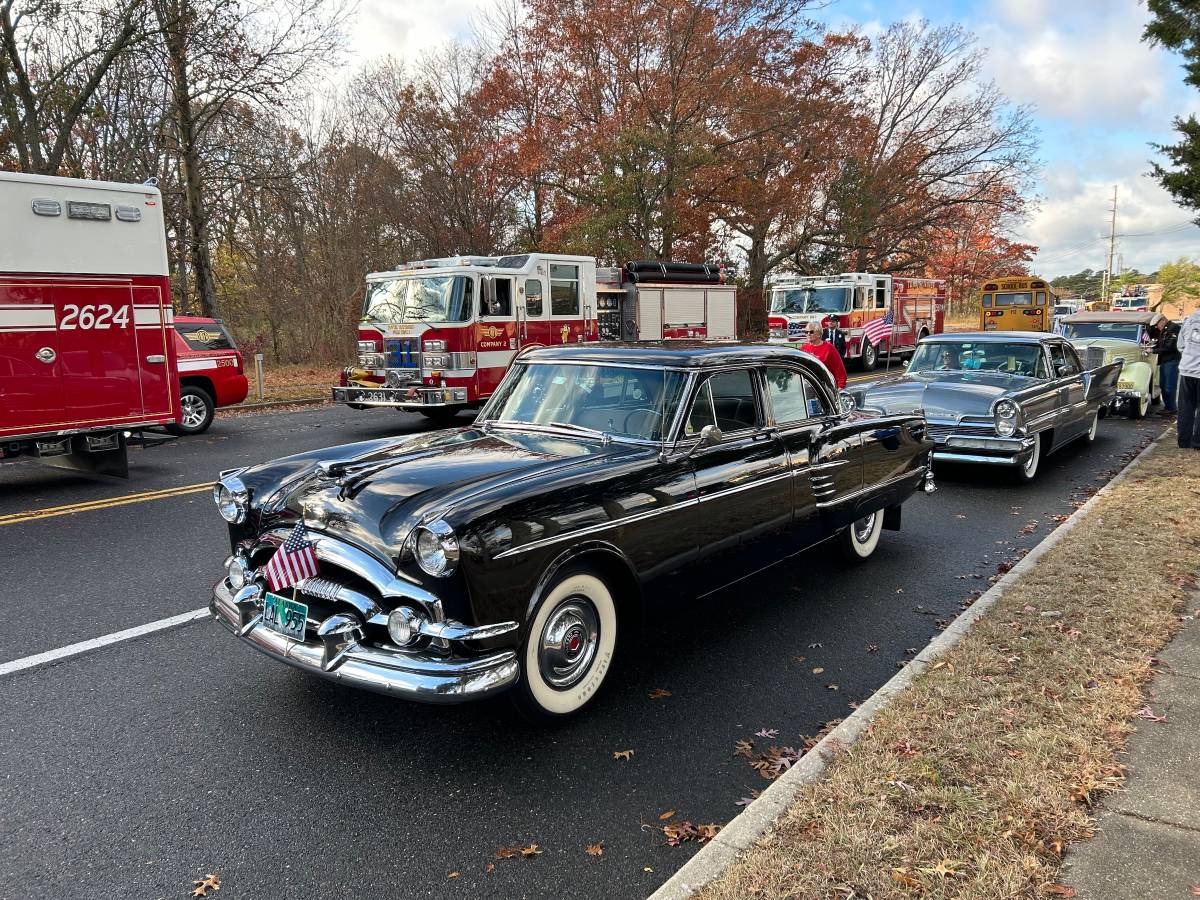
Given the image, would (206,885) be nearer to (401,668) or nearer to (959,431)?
(401,668)

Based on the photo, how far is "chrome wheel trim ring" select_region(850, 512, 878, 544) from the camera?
20.5 ft

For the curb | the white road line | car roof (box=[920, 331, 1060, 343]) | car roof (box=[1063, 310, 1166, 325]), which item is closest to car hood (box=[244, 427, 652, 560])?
the white road line

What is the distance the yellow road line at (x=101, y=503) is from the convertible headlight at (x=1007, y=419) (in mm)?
8624

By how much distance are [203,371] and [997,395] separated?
1188cm

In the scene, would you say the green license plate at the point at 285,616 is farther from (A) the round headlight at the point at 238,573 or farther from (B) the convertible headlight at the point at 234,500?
(B) the convertible headlight at the point at 234,500

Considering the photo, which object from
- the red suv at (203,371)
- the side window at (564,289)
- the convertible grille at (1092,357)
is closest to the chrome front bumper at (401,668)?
the red suv at (203,371)

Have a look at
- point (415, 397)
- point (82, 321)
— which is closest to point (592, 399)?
point (82, 321)

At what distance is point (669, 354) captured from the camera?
187 inches

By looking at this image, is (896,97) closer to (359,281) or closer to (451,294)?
(359,281)

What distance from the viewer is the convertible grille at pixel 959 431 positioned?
29.2 ft

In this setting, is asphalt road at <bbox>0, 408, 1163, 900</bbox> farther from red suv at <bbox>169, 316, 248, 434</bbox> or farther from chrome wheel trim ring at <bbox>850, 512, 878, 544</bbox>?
red suv at <bbox>169, 316, 248, 434</bbox>

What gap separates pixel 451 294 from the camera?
1366cm

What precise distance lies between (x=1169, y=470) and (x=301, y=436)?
38.4 ft

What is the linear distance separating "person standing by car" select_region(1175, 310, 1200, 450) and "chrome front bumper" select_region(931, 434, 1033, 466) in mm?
2938
